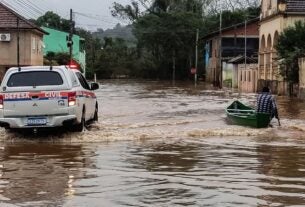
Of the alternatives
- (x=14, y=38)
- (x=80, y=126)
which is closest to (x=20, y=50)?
(x=14, y=38)

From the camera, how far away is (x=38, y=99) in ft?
48.0

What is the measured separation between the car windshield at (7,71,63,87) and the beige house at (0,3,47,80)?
36.8m

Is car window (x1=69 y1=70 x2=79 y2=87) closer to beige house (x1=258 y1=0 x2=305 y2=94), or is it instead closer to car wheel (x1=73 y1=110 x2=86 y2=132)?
car wheel (x1=73 y1=110 x2=86 y2=132)

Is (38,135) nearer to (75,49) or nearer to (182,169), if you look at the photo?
(182,169)

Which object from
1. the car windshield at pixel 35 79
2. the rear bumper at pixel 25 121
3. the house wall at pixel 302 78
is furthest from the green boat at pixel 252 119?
the house wall at pixel 302 78

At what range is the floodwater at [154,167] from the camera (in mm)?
8047

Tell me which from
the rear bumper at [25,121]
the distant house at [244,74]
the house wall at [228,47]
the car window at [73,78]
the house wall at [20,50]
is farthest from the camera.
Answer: the house wall at [228,47]

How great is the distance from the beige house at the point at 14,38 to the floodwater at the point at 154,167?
1353 inches

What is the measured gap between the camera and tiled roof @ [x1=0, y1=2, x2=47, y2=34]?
5137cm

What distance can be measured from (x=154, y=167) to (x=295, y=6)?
3674cm

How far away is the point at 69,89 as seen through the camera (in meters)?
14.8

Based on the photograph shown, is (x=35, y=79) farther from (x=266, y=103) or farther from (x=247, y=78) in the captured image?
(x=247, y=78)

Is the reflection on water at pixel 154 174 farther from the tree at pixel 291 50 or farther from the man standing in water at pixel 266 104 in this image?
the tree at pixel 291 50

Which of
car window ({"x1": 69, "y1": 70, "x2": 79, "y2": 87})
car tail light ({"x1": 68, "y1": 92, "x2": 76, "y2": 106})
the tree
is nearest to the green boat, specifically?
car window ({"x1": 69, "y1": 70, "x2": 79, "y2": 87})
